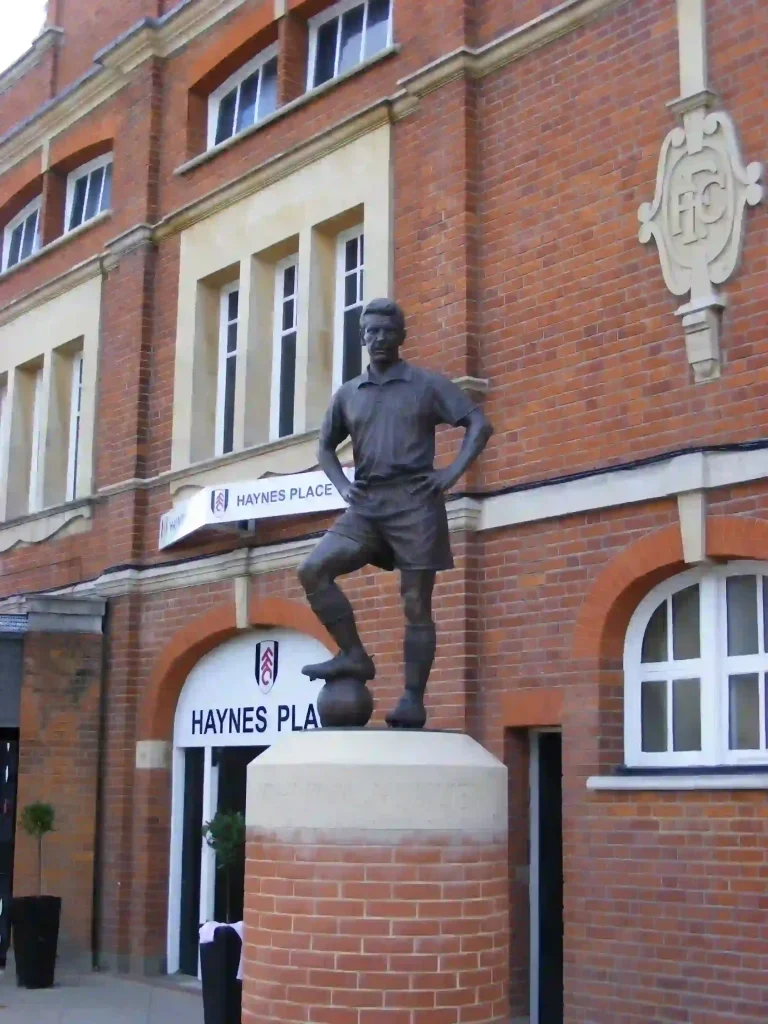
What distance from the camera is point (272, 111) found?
14516 mm

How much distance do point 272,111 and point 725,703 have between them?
809 centimetres

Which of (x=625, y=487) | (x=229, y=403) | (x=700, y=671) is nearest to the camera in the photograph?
(x=700, y=671)

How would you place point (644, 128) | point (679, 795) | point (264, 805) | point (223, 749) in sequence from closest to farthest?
point (264, 805)
point (679, 795)
point (644, 128)
point (223, 749)

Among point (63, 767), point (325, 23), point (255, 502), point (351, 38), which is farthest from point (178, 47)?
point (63, 767)

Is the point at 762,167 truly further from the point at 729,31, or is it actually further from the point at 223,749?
the point at 223,749

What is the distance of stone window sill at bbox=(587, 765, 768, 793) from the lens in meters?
8.95

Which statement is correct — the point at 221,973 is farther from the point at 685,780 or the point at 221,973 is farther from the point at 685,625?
the point at 685,625

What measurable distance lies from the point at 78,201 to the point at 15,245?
1944 millimetres

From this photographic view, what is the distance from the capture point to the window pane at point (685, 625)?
386 inches

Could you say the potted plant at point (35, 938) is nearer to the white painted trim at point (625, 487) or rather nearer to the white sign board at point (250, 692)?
the white sign board at point (250, 692)

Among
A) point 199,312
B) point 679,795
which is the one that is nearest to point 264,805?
point 679,795

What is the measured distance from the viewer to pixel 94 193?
17562 millimetres

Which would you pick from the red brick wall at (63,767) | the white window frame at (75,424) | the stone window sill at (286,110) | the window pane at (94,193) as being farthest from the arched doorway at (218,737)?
the window pane at (94,193)

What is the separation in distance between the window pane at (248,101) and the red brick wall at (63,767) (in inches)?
224
